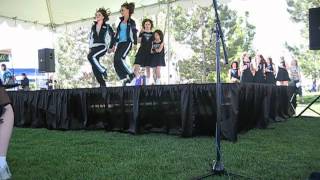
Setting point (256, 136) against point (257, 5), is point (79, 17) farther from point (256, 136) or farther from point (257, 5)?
point (257, 5)

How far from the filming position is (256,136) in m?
4.97

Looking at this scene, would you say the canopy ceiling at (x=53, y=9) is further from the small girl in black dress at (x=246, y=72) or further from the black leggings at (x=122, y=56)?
the black leggings at (x=122, y=56)

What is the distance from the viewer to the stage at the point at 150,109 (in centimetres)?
490

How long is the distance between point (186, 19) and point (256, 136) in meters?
31.6

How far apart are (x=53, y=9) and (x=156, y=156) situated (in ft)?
35.3

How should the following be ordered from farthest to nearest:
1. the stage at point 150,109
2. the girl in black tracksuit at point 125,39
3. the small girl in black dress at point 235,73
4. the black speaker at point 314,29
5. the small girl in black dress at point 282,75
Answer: the small girl in black dress at point 282,75 < the small girl in black dress at point 235,73 < the girl in black tracksuit at point 125,39 < the black speaker at point 314,29 < the stage at point 150,109

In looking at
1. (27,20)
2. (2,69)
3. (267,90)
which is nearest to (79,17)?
(27,20)

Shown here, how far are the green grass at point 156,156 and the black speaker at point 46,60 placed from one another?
7.00 meters

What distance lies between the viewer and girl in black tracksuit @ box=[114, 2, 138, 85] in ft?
26.5

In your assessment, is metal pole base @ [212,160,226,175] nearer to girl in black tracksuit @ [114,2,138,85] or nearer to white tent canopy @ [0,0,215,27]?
girl in black tracksuit @ [114,2,138,85]

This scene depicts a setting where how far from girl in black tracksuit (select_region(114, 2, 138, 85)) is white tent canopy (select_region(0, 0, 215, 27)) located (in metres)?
3.42

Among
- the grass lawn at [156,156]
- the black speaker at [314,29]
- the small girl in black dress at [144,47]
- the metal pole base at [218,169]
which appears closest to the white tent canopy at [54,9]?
the small girl in black dress at [144,47]

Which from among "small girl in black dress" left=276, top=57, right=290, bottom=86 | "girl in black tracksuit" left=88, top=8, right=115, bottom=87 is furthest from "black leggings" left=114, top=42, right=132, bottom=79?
"small girl in black dress" left=276, top=57, right=290, bottom=86

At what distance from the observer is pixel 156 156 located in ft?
11.7
